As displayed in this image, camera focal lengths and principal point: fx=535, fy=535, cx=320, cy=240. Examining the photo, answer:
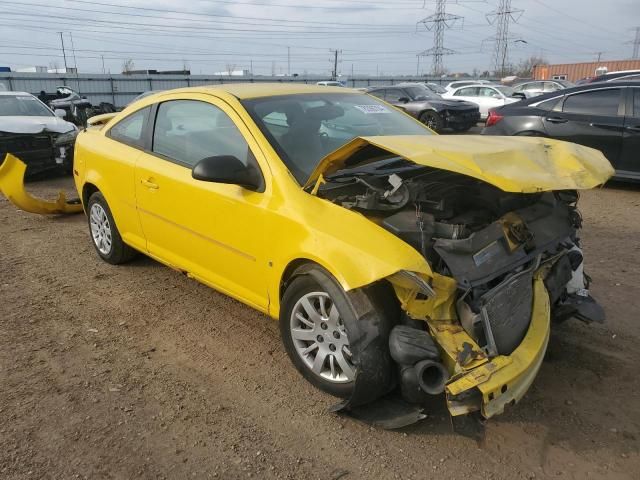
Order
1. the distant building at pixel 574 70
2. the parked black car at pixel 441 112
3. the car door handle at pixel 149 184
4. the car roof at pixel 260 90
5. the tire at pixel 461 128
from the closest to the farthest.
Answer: the car roof at pixel 260 90 → the car door handle at pixel 149 184 → the parked black car at pixel 441 112 → the tire at pixel 461 128 → the distant building at pixel 574 70

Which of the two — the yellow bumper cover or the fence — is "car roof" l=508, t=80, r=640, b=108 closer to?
the yellow bumper cover

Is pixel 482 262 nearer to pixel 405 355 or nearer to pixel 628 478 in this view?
pixel 405 355

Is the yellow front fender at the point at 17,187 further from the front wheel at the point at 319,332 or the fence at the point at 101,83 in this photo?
the fence at the point at 101,83

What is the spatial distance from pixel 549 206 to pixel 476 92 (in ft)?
60.7

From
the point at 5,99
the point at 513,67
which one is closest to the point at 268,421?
the point at 5,99

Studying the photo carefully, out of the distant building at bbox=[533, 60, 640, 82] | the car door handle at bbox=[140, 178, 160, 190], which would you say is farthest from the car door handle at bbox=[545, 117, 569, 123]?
the distant building at bbox=[533, 60, 640, 82]

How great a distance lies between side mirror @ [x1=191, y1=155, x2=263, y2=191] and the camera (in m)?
3.16

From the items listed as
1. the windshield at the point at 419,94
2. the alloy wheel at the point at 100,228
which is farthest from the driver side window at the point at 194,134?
the windshield at the point at 419,94

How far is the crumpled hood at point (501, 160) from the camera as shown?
2.59 metres

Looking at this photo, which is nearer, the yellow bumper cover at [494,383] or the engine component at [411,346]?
the yellow bumper cover at [494,383]

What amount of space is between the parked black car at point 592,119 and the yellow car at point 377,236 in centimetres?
509

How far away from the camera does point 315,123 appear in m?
3.75

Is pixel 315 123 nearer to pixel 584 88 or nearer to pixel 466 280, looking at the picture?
pixel 466 280

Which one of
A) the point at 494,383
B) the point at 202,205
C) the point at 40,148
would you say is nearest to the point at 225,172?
the point at 202,205
